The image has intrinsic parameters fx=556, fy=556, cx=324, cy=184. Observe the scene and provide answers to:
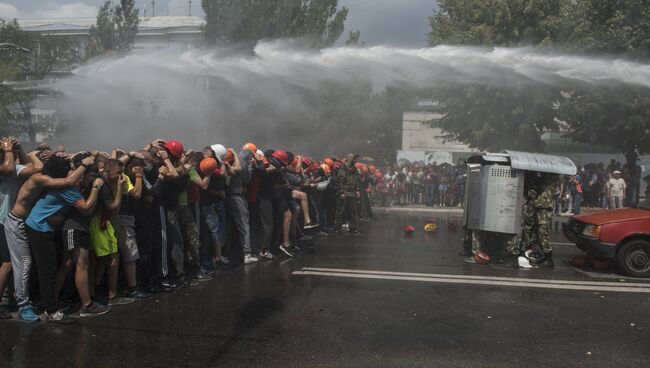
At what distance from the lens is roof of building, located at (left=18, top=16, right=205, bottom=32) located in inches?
1801

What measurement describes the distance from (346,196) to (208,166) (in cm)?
640

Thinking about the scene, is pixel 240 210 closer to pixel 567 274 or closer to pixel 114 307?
pixel 114 307

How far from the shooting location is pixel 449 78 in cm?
1565

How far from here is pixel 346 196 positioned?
44.6 feet

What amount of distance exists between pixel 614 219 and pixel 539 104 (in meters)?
12.4

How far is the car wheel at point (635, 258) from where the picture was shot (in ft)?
27.0

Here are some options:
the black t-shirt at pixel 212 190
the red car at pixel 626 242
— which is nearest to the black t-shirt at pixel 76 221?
the black t-shirt at pixel 212 190

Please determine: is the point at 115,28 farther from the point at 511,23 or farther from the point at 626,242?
the point at 626,242

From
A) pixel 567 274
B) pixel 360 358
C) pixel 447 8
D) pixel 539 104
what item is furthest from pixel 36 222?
pixel 447 8

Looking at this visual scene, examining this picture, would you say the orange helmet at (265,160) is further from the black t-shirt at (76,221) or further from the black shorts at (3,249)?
the black shorts at (3,249)

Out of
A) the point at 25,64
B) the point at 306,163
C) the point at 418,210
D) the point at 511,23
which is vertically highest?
the point at 511,23

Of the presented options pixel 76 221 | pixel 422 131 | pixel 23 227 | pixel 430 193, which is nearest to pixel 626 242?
pixel 76 221

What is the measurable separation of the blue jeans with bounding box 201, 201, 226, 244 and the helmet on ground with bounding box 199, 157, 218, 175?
66 centimetres

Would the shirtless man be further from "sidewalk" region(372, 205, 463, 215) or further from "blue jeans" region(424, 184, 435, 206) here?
"blue jeans" region(424, 184, 435, 206)
